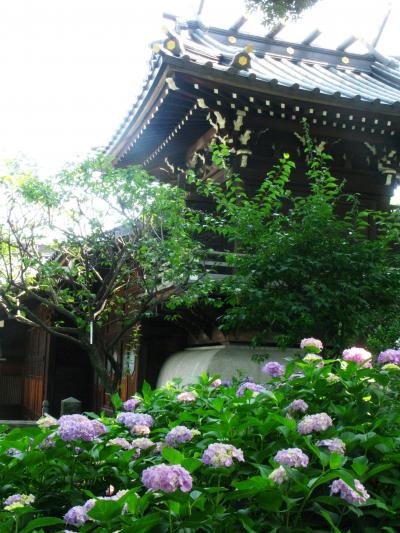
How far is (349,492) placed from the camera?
2.21m

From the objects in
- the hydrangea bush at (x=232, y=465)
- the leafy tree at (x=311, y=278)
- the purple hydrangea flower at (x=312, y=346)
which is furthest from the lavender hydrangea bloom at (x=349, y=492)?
the leafy tree at (x=311, y=278)

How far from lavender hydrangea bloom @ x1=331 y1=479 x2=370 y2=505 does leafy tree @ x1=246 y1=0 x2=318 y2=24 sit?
3462 millimetres

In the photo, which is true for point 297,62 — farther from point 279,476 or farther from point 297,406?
point 279,476

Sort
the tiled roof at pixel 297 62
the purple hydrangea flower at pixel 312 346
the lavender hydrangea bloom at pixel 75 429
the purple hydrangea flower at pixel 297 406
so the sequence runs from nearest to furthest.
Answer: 1. the lavender hydrangea bloom at pixel 75 429
2. the purple hydrangea flower at pixel 297 406
3. the purple hydrangea flower at pixel 312 346
4. the tiled roof at pixel 297 62

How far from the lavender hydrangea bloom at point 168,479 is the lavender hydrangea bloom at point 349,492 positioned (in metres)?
0.52

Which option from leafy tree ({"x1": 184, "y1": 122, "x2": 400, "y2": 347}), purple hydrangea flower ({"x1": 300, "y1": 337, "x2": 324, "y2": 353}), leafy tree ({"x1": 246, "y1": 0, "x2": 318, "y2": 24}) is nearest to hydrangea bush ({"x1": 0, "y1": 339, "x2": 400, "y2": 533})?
purple hydrangea flower ({"x1": 300, "y1": 337, "x2": 324, "y2": 353})

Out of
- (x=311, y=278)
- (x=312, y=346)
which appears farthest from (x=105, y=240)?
(x=312, y=346)

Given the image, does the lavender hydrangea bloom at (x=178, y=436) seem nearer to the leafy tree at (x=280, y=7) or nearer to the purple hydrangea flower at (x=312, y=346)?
the purple hydrangea flower at (x=312, y=346)

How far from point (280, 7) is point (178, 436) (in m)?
3.22

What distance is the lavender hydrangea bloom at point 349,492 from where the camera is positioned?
7.23 feet

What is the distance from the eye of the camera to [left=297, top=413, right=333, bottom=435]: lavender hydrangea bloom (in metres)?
2.62

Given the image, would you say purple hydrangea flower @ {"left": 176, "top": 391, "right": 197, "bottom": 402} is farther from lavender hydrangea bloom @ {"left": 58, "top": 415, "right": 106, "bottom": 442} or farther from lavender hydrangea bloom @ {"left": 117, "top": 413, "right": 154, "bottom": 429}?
lavender hydrangea bloom @ {"left": 58, "top": 415, "right": 106, "bottom": 442}

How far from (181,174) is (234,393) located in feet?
27.9

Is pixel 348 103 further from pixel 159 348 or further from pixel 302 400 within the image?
pixel 302 400
